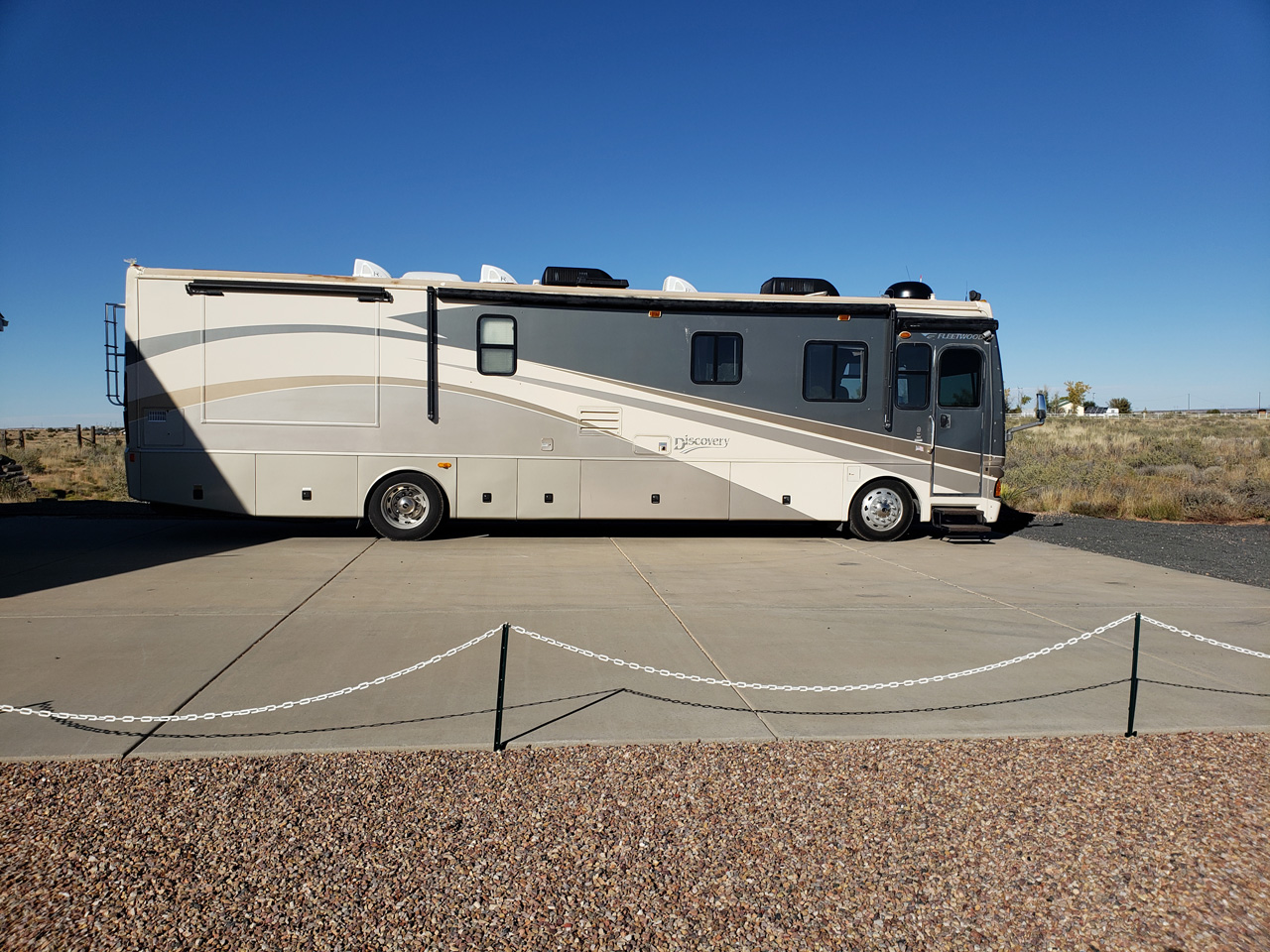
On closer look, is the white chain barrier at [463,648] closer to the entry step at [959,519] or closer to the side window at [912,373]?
the entry step at [959,519]

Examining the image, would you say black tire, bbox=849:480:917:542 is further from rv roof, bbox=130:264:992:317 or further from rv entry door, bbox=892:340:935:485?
rv roof, bbox=130:264:992:317

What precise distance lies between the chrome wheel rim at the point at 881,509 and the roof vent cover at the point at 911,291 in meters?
2.75

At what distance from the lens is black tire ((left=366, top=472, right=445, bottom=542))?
10.6 m

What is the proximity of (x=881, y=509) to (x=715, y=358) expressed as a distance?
3206 millimetres

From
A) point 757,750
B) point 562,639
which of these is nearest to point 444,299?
point 562,639

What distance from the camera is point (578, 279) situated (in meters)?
11.0

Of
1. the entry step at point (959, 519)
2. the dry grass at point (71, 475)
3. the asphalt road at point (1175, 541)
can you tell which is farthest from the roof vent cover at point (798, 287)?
the dry grass at point (71, 475)

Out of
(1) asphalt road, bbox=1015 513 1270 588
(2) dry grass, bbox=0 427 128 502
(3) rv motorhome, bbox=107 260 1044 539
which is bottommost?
(2) dry grass, bbox=0 427 128 502

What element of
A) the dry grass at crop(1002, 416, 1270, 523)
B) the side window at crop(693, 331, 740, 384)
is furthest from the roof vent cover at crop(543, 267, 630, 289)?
the dry grass at crop(1002, 416, 1270, 523)

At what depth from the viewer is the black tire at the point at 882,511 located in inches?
454

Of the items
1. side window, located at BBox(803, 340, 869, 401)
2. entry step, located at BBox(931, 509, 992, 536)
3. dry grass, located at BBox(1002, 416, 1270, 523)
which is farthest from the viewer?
dry grass, located at BBox(1002, 416, 1270, 523)

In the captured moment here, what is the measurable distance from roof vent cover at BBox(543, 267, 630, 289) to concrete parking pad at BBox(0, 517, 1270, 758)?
11.7 feet

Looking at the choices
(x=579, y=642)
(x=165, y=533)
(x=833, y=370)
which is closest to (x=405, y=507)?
(x=165, y=533)

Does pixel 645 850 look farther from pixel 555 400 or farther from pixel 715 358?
pixel 715 358
